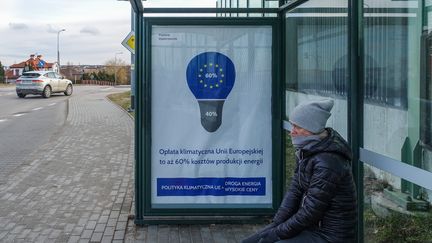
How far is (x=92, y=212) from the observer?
6789 millimetres

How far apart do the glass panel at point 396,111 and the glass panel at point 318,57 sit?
1.50ft

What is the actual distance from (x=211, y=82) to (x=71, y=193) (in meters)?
3.08

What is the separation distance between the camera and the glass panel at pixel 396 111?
10.3 ft

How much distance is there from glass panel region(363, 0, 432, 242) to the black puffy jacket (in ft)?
1.24

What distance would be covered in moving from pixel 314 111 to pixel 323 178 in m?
0.40

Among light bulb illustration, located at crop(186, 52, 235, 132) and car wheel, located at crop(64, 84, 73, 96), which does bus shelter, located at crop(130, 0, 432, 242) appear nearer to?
light bulb illustration, located at crop(186, 52, 235, 132)

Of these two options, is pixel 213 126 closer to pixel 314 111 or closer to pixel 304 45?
pixel 304 45

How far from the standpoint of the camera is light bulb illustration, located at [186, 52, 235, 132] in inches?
230

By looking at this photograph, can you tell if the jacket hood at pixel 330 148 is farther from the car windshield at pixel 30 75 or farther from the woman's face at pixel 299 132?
the car windshield at pixel 30 75

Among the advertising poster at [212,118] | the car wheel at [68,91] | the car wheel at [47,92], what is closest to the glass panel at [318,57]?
the advertising poster at [212,118]

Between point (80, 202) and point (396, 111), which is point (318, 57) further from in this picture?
point (80, 202)

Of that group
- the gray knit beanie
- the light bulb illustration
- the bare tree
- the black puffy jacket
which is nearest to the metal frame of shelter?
the light bulb illustration

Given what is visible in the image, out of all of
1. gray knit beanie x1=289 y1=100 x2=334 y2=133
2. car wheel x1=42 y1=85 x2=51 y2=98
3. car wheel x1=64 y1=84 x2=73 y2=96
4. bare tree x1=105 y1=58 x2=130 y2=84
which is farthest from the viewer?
bare tree x1=105 y1=58 x2=130 y2=84

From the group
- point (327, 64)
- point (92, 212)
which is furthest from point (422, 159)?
point (92, 212)
